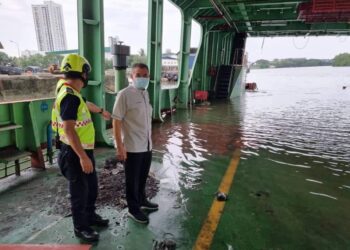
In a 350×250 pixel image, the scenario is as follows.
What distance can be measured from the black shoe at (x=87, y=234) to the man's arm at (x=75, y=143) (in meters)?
0.68

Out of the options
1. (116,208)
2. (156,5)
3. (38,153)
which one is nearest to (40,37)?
(156,5)

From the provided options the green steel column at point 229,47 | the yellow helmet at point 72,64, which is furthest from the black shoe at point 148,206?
the green steel column at point 229,47

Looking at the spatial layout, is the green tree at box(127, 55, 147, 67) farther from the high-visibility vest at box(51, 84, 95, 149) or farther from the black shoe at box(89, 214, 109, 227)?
the black shoe at box(89, 214, 109, 227)

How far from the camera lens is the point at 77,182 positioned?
236 centimetres

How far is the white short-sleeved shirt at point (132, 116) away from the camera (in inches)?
104

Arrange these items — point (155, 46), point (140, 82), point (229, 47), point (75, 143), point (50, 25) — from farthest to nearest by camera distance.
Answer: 1. point (229, 47)
2. point (155, 46)
3. point (50, 25)
4. point (140, 82)
5. point (75, 143)

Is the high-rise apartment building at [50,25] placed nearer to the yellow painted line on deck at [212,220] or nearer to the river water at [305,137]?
the yellow painted line on deck at [212,220]

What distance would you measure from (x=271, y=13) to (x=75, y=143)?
1346 cm

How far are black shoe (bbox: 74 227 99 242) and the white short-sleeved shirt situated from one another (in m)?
0.87

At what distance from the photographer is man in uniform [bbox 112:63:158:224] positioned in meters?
2.65

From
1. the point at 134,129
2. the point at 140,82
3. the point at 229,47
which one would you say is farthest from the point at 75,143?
the point at 229,47

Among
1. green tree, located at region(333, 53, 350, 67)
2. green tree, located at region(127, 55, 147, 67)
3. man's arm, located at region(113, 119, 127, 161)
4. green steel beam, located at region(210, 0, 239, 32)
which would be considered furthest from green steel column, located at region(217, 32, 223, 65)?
green tree, located at region(333, 53, 350, 67)

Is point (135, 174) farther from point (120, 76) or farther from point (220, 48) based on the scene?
point (220, 48)

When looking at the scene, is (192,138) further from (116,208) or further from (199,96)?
(199,96)
